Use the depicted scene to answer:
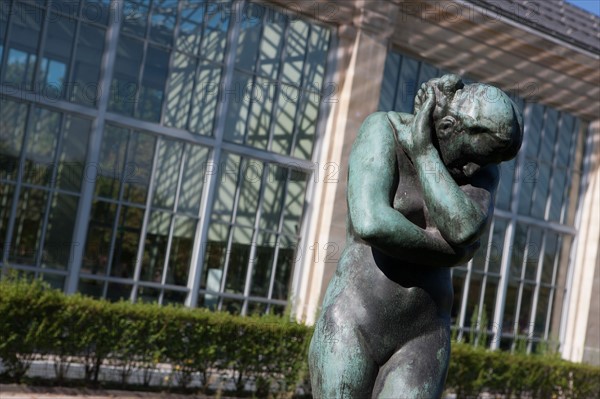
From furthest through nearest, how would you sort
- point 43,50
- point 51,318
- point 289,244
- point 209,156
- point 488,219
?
1. point 289,244
2. point 209,156
3. point 43,50
4. point 51,318
5. point 488,219

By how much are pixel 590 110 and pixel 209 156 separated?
7418 millimetres

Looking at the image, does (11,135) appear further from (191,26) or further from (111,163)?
(191,26)

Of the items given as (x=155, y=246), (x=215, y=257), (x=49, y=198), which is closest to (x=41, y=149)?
(x=49, y=198)

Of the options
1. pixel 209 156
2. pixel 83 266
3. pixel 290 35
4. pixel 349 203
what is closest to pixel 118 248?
pixel 83 266

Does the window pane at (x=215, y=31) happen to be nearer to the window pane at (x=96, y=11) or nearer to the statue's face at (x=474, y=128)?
the window pane at (x=96, y=11)

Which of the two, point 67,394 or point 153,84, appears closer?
point 67,394

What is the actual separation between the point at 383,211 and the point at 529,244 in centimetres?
1295

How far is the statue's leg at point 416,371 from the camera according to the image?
293cm

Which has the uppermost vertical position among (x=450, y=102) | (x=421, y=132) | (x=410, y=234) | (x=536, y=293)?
(x=450, y=102)

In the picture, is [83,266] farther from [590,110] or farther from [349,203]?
[590,110]

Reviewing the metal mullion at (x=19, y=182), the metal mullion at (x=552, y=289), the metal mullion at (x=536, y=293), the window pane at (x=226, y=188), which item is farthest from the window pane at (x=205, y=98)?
the metal mullion at (x=552, y=289)

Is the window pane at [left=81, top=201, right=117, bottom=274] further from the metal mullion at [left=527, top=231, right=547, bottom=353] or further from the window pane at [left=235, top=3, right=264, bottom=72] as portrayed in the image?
the metal mullion at [left=527, top=231, right=547, bottom=353]

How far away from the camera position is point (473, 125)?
2912mm

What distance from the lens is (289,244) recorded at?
12.3 m
